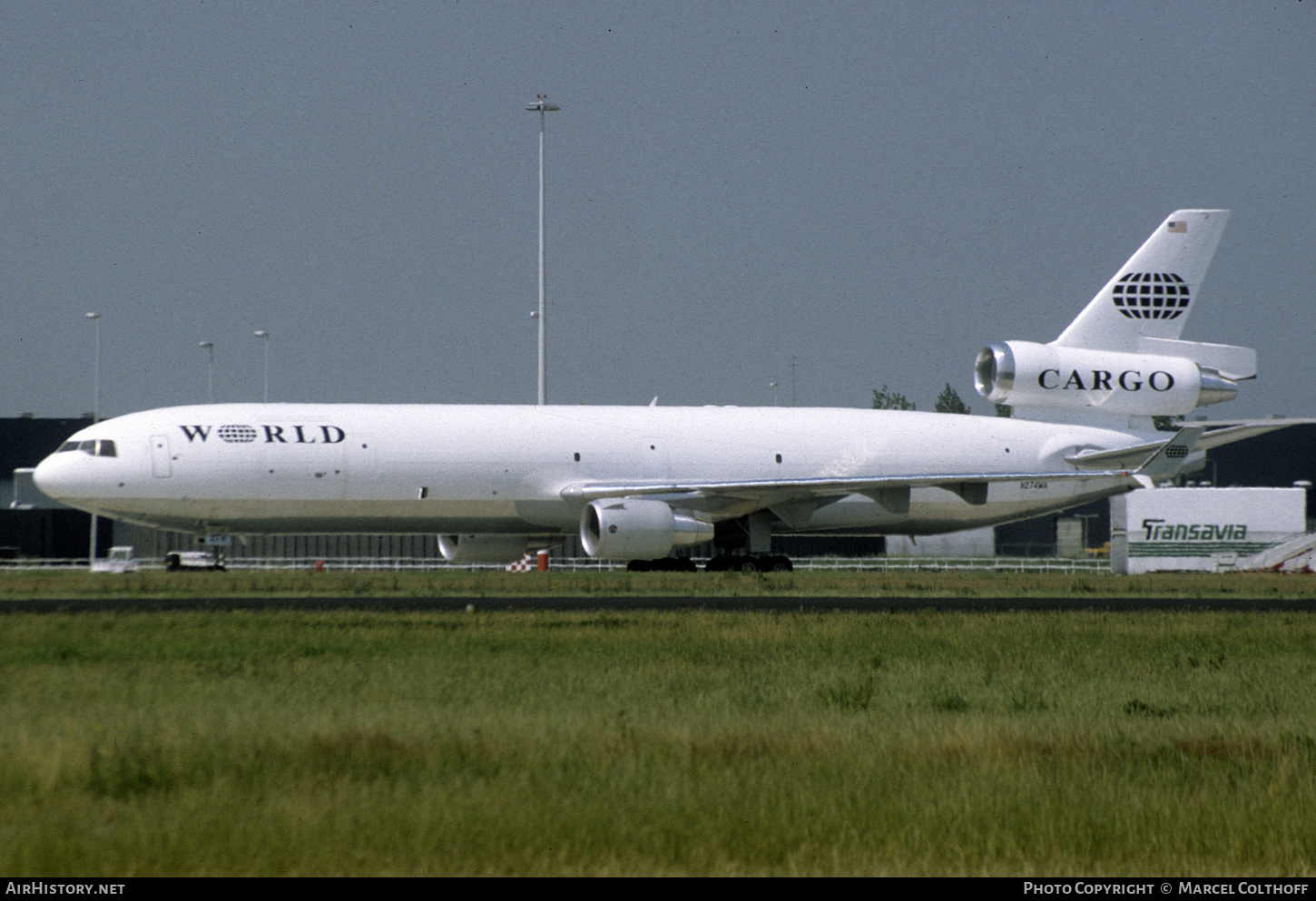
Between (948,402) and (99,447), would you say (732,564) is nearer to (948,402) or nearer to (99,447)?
(99,447)

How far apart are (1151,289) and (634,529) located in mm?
18647

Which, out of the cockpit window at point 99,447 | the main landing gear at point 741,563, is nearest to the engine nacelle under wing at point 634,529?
the main landing gear at point 741,563

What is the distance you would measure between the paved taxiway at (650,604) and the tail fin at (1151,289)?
16479 millimetres

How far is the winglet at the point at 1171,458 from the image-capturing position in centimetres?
3886

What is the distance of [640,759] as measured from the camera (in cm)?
948

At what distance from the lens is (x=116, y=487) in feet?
116

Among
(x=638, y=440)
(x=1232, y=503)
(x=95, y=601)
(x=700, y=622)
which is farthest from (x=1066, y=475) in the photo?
(x=95, y=601)

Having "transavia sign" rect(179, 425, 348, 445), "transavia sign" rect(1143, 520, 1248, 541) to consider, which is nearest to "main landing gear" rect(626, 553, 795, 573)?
"transavia sign" rect(179, 425, 348, 445)

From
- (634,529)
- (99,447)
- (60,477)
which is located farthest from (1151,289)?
(60,477)

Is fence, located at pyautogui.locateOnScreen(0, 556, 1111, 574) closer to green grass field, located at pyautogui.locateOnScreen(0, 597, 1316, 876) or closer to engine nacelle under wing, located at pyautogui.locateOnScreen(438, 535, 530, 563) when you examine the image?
engine nacelle under wing, located at pyautogui.locateOnScreen(438, 535, 530, 563)

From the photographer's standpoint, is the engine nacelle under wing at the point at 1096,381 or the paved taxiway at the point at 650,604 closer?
the paved taxiway at the point at 650,604

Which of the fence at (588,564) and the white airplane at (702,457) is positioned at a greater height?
the white airplane at (702,457)

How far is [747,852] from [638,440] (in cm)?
3307

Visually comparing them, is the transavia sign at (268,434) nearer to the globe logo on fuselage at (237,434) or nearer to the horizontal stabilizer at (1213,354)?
the globe logo on fuselage at (237,434)
